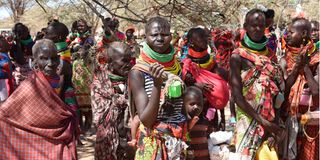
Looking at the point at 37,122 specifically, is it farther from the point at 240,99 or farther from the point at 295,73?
the point at 295,73

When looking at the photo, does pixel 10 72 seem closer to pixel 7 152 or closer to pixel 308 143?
pixel 7 152

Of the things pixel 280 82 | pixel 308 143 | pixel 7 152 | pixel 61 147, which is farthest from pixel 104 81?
pixel 308 143

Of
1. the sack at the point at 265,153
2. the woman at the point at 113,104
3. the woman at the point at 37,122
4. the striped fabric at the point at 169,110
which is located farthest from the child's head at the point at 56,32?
the sack at the point at 265,153

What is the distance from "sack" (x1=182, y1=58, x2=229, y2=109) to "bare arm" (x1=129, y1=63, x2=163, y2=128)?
145cm

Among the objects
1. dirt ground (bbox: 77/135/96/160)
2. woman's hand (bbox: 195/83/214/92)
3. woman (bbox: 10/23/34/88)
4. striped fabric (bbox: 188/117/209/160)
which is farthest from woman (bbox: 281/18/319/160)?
woman (bbox: 10/23/34/88)

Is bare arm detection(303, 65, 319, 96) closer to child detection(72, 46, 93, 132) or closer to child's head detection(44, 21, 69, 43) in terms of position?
child's head detection(44, 21, 69, 43)

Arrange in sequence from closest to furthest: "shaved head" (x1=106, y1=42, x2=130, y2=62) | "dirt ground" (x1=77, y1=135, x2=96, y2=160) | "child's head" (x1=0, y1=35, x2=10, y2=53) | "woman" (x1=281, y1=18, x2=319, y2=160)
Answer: "shaved head" (x1=106, y1=42, x2=130, y2=62)
"woman" (x1=281, y1=18, x2=319, y2=160)
"child's head" (x1=0, y1=35, x2=10, y2=53)
"dirt ground" (x1=77, y1=135, x2=96, y2=160)

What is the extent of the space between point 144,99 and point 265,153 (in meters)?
1.23

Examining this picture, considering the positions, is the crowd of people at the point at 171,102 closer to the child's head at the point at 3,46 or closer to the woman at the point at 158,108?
the woman at the point at 158,108

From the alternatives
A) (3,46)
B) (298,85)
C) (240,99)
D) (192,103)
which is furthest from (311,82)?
(3,46)

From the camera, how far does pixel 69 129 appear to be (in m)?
3.86

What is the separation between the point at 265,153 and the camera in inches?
148

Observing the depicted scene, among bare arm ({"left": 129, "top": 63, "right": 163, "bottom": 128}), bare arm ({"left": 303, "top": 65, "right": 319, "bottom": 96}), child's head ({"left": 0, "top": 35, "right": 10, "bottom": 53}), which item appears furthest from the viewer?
child's head ({"left": 0, "top": 35, "right": 10, "bottom": 53})

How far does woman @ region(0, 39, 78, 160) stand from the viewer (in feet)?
12.0
